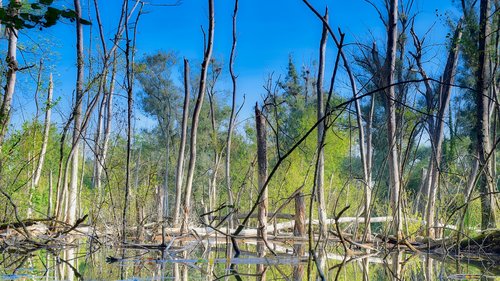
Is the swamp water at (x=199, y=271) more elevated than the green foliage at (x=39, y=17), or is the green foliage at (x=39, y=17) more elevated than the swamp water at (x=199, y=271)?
the green foliage at (x=39, y=17)

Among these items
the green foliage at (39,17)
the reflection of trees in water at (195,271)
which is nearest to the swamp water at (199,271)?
the reflection of trees in water at (195,271)

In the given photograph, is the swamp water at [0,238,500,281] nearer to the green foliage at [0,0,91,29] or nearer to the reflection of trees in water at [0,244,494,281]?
the reflection of trees in water at [0,244,494,281]

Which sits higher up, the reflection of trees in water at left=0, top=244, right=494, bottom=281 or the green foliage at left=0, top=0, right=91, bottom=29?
the green foliage at left=0, top=0, right=91, bottom=29

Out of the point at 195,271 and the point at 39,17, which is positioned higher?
the point at 39,17

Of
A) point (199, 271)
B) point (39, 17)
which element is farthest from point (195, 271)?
point (39, 17)

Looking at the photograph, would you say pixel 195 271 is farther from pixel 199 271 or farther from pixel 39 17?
pixel 39 17

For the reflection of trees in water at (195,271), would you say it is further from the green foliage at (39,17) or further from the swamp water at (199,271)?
the green foliage at (39,17)

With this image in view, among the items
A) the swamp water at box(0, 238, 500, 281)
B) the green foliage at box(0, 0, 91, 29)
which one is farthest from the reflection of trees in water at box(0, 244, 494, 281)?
the green foliage at box(0, 0, 91, 29)

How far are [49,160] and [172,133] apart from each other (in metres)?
20.2

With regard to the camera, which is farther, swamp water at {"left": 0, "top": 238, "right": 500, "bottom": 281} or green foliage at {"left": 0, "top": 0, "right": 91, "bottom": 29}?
swamp water at {"left": 0, "top": 238, "right": 500, "bottom": 281}

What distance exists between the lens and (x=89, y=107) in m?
17.1

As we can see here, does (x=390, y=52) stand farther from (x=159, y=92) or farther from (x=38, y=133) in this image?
(x=159, y=92)

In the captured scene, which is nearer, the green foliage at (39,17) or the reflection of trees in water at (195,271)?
the green foliage at (39,17)

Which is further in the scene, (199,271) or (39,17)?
(199,271)
